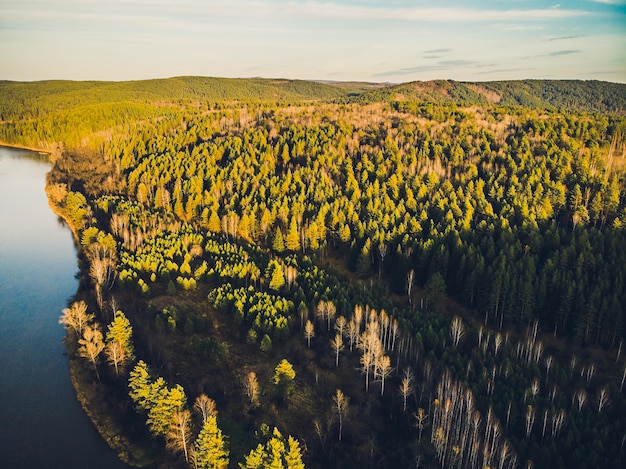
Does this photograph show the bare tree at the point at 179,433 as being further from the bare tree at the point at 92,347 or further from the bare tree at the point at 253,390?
the bare tree at the point at 92,347

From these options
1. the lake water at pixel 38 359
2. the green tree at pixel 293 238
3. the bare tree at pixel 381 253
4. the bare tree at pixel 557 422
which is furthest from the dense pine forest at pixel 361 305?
the lake water at pixel 38 359

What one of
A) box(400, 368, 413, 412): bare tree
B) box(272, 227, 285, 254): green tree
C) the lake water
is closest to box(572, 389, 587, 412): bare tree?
box(400, 368, 413, 412): bare tree

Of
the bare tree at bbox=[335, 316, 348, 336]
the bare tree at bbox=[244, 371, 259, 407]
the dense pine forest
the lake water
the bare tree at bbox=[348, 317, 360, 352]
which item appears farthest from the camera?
the bare tree at bbox=[335, 316, 348, 336]

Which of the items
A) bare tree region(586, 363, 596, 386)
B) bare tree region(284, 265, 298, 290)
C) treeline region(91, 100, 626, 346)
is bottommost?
bare tree region(586, 363, 596, 386)

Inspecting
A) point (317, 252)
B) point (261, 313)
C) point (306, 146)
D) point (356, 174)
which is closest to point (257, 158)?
point (306, 146)

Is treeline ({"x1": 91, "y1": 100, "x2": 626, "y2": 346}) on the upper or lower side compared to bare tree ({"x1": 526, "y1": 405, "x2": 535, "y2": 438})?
upper

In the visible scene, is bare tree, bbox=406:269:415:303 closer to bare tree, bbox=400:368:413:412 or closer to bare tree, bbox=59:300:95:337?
bare tree, bbox=400:368:413:412

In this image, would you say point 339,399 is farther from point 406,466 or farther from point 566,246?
point 566,246
